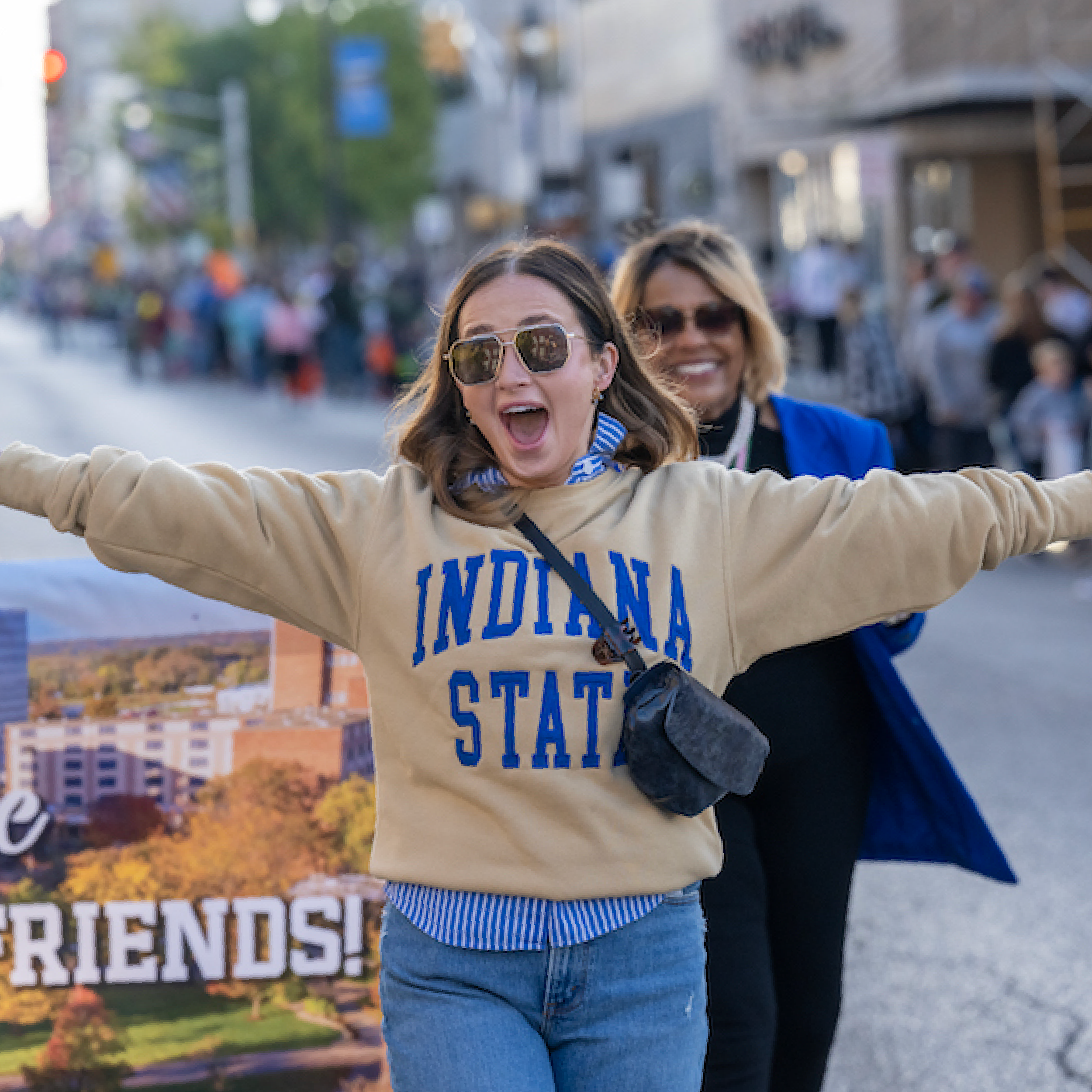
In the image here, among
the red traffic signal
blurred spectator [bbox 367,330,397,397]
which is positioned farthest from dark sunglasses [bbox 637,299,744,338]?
blurred spectator [bbox 367,330,397,397]

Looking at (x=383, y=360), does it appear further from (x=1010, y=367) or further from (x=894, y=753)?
(x=894, y=753)

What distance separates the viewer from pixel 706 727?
2.36 meters

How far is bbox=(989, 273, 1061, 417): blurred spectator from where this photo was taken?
12.6m

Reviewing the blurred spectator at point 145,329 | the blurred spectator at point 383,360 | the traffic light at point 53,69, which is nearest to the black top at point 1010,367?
the traffic light at point 53,69

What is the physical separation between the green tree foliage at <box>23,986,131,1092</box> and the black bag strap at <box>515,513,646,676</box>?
1.55 m

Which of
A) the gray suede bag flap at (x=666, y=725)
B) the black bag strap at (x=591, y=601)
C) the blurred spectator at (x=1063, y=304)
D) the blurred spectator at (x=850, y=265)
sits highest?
the blurred spectator at (x=850, y=265)

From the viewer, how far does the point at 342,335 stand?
2711cm

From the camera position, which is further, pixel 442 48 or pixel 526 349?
pixel 442 48

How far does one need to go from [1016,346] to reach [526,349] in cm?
1089

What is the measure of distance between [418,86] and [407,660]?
182 ft

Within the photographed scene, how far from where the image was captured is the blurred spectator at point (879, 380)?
1249 centimetres

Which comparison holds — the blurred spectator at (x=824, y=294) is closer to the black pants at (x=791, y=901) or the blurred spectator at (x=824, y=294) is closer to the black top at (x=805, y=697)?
the black top at (x=805, y=697)

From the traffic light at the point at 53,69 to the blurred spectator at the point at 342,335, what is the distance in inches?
450

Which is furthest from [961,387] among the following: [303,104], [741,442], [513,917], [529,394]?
[303,104]
